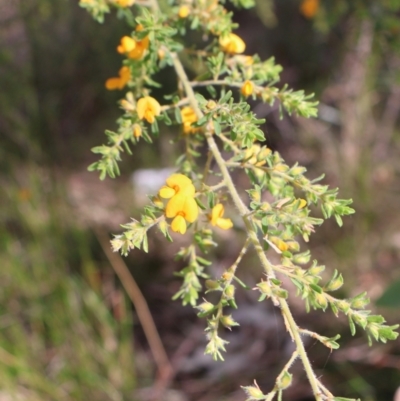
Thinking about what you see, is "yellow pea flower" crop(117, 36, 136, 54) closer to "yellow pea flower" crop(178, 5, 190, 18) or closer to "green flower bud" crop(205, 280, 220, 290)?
"yellow pea flower" crop(178, 5, 190, 18)

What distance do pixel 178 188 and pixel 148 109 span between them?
0.52 feet

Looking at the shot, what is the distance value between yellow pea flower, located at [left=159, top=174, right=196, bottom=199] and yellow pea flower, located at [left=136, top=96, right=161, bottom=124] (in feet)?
0.41

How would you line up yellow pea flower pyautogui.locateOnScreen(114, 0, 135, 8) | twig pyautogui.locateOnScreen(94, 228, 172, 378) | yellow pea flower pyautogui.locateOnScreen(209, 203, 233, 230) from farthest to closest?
twig pyautogui.locateOnScreen(94, 228, 172, 378) < yellow pea flower pyautogui.locateOnScreen(114, 0, 135, 8) < yellow pea flower pyautogui.locateOnScreen(209, 203, 233, 230)

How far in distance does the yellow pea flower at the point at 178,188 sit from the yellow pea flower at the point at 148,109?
12 centimetres

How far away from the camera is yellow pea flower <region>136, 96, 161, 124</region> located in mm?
873

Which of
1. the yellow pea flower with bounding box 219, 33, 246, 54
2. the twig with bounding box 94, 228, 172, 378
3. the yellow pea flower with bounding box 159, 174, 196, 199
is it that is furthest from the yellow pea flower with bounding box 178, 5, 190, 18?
the twig with bounding box 94, 228, 172, 378

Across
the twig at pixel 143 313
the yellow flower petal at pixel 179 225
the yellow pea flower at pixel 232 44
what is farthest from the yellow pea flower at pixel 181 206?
the twig at pixel 143 313

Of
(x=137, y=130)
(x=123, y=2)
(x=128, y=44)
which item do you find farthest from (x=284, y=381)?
(x=123, y=2)

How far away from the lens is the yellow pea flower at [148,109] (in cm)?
87

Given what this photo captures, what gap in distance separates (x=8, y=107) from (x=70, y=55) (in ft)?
2.80

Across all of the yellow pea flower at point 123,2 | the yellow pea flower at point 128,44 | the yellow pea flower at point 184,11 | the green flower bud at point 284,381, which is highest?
the yellow pea flower at point 123,2

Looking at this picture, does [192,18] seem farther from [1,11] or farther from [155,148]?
[1,11]

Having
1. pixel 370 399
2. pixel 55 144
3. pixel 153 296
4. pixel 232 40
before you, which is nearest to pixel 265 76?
pixel 232 40

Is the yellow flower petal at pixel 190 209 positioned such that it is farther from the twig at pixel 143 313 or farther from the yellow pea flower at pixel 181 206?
the twig at pixel 143 313
